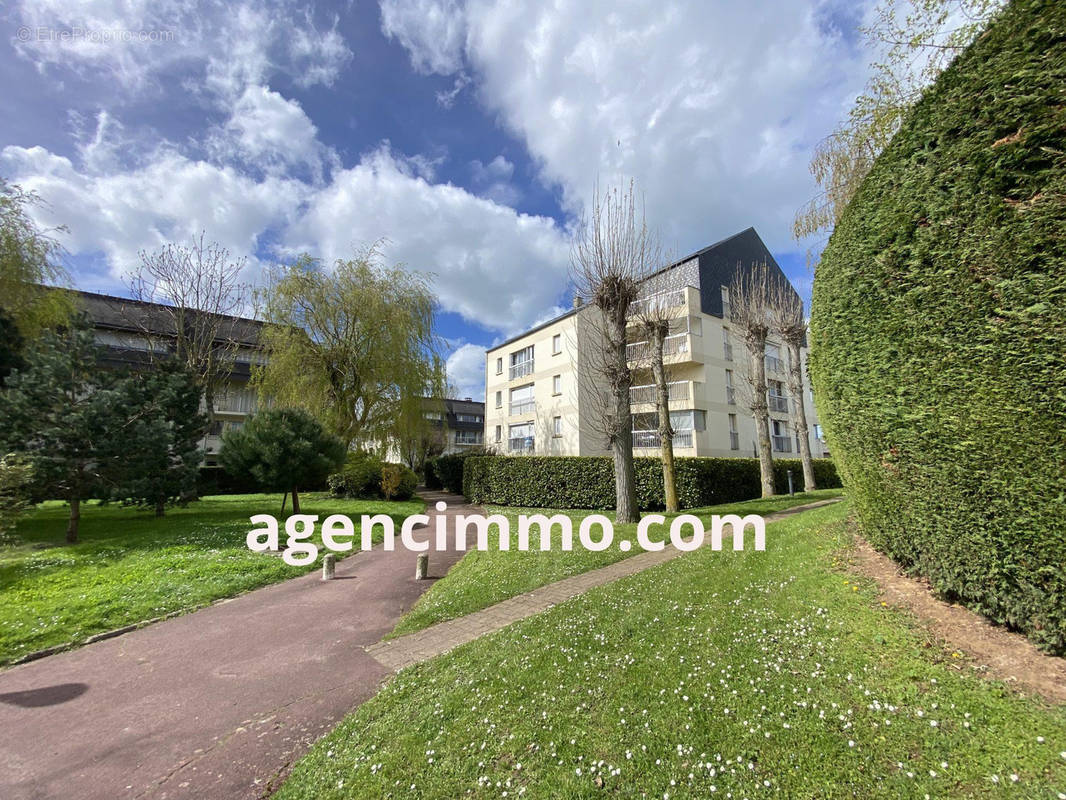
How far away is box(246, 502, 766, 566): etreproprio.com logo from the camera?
9.50m

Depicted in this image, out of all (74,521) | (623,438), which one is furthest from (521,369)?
(74,521)

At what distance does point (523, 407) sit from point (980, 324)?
95.2 ft

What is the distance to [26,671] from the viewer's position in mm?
5102

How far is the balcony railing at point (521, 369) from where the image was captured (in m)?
32.0

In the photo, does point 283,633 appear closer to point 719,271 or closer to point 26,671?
point 26,671

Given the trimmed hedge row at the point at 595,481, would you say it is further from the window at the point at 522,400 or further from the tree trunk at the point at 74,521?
the tree trunk at the point at 74,521

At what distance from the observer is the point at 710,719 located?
297cm

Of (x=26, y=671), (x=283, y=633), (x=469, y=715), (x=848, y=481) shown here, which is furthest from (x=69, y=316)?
(x=848, y=481)

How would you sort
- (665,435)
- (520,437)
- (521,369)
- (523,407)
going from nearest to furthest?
(665,435), (520,437), (523,407), (521,369)

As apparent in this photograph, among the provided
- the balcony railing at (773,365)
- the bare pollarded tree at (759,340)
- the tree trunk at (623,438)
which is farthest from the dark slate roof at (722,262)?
the tree trunk at (623,438)

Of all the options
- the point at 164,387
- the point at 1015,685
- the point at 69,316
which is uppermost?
the point at 69,316

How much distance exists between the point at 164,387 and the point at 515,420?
20.9 meters

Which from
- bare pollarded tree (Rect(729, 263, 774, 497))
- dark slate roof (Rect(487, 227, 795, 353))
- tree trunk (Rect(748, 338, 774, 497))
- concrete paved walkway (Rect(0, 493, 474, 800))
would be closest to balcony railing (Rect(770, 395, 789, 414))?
dark slate roof (Rect(487, 227, 795, 353))

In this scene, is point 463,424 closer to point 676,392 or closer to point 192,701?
point 676,392
